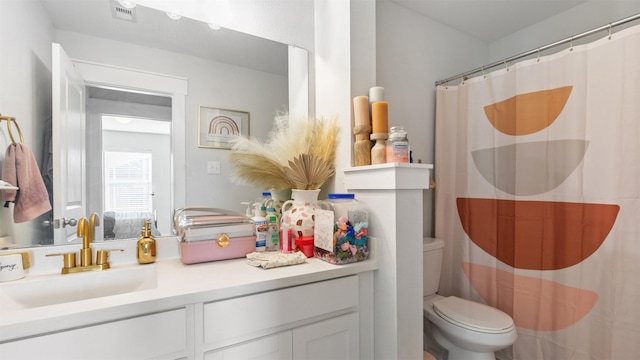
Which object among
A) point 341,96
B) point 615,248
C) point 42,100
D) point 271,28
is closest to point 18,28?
point 42,100

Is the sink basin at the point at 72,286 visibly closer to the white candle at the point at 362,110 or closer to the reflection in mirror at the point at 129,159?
the reflection in mirror at the point at 129,159

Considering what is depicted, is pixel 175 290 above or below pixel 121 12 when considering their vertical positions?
below

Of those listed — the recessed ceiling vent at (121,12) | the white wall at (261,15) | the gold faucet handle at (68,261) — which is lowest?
the gold faucet handle at (68,261)

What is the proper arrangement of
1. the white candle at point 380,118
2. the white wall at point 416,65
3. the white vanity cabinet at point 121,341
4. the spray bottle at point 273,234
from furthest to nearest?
the white wall at point 416,65, the spray bottle at point 273,234, the white candle at point 380,118, the white vanity cabinet at point 121,341

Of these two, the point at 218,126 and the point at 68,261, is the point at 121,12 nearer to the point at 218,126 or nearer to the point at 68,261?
the point at 218,126

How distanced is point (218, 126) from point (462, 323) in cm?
152

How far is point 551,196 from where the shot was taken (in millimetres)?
1545

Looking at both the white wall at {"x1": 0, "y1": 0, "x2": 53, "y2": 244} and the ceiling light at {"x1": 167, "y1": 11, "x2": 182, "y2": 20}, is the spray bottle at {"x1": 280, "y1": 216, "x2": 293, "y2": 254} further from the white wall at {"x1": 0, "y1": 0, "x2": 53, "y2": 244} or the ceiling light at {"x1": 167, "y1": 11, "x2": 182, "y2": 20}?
the ceiling light at {"x1": 167, "y1": 11, "x2": 182, "y2": 20}

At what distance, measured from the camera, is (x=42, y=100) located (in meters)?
1.04

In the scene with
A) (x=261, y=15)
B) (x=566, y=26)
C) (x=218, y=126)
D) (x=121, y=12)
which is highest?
Result: (x=566, y=26)

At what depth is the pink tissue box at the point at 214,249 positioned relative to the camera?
3.61 ft

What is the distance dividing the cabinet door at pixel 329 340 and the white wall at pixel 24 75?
1.00m

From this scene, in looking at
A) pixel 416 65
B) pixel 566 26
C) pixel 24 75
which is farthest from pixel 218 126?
pixel 566 26

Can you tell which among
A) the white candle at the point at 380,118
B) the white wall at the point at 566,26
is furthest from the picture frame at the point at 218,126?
the white wall at the point at 566,26
